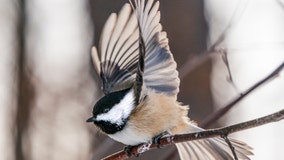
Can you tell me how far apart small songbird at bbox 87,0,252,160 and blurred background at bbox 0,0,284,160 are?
108 cm

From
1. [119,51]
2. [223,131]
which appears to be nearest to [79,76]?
[119,51]

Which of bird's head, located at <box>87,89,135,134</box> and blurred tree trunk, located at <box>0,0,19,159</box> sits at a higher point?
bird's head, located at <box>87,89,135,134</box>

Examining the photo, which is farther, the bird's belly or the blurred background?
the blurred background

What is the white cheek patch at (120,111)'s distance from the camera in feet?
7.37

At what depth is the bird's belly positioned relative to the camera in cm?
227

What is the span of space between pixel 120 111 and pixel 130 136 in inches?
3.3

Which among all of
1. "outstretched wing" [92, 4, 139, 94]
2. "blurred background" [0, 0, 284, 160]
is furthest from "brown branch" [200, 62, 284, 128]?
"blurred background" [0, 0, 284, 160]

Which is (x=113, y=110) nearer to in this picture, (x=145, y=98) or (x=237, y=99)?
(x=145, y=98)

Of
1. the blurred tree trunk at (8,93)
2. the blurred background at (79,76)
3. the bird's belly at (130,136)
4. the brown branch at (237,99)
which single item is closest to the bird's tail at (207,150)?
the bird's belly at (130,136)

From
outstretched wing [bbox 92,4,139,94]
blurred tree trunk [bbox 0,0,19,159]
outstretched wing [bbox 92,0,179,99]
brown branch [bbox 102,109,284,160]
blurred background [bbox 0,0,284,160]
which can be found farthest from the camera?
blurred tree trunk [bbox 0,0,19,159]

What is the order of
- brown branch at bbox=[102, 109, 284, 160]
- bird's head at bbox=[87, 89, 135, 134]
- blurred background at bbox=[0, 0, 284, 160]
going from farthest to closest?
1. blurred background at bbox=[0, 0, 284, 160]
2. bird's head at bbox=[87, 89, 135, 134]
3. brown branch at bbox=[102, 109, 284, 160]

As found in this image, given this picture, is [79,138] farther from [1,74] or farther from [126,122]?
[126,122]

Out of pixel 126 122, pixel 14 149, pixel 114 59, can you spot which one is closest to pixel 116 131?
pixel 126 122

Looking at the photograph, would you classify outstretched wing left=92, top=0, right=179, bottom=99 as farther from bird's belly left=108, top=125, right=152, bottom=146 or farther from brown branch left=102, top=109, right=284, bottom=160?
brown branch left=102, top=109, right=284, bottom=160
